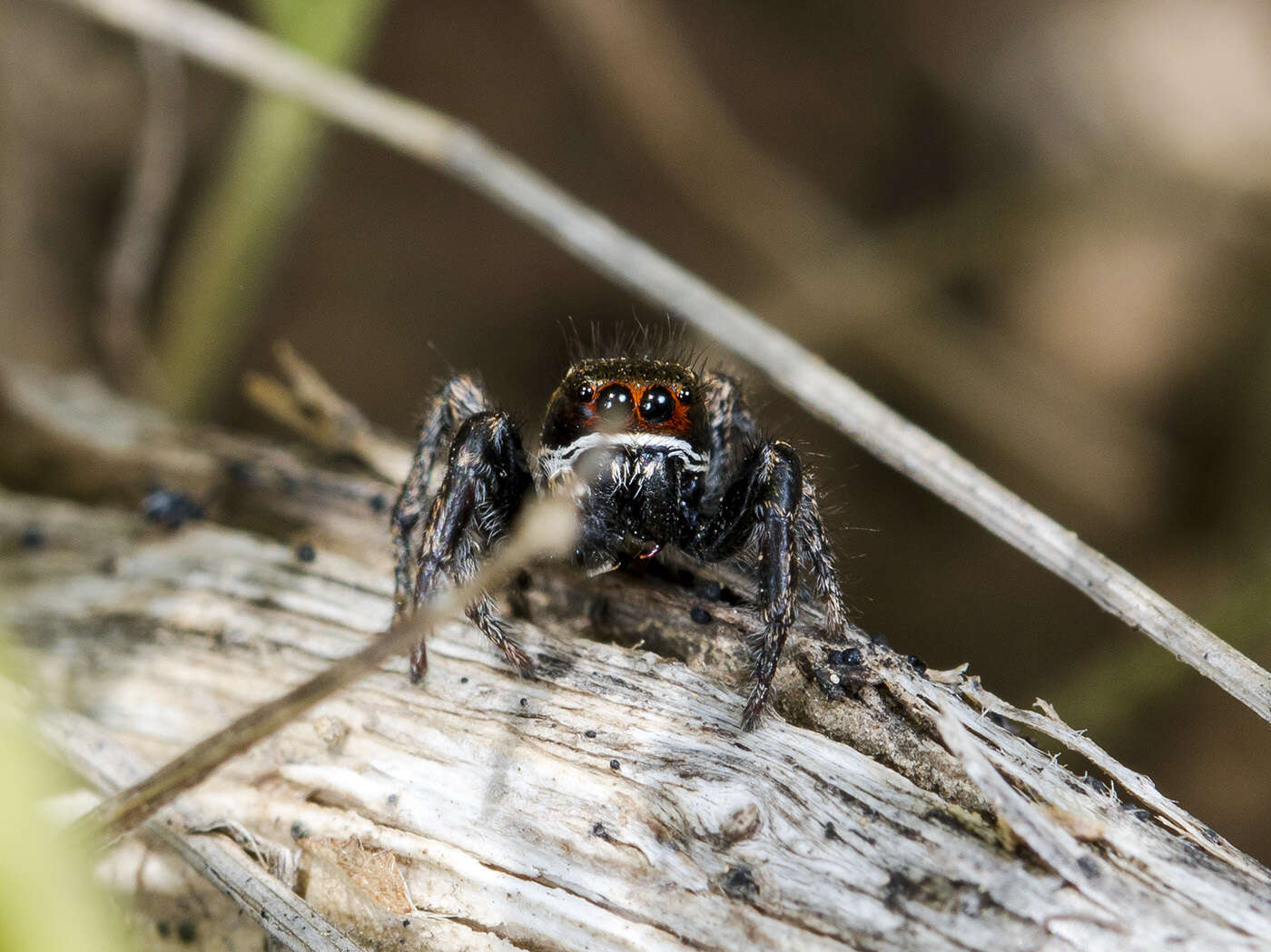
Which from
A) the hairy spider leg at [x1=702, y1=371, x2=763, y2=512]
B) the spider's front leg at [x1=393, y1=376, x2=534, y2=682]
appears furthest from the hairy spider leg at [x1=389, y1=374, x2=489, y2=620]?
the hairy spider leg at [x1=702, y1=371, x2=763, y2=512]

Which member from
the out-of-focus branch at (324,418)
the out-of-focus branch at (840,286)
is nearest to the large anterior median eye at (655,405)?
the out-of-focus branch at (324,418)

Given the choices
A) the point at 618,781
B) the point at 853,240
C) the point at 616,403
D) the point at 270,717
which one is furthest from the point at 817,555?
the point at 853,240

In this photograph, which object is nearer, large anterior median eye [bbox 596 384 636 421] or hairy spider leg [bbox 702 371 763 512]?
large anterior median eye [bbox 596 384 636 421]

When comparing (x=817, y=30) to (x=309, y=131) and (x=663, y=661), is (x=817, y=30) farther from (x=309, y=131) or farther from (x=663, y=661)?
(x=663, y=661)

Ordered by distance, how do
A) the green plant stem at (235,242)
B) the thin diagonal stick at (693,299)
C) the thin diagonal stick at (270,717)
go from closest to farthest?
the thin diagonal stick at (270,717), the thin diagonal stick at (693,299), the green plant stem at (235,242)

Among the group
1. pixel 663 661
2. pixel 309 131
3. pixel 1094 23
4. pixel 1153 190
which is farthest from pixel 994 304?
pixel 663 661

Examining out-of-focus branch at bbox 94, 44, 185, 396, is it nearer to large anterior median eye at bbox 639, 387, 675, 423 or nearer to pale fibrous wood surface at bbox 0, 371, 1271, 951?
pale fibrous wood surface at bbox 0, 371, 1271, 951

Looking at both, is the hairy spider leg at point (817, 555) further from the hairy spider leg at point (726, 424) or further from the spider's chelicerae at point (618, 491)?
the hairy spider leg at point (726, 424)
